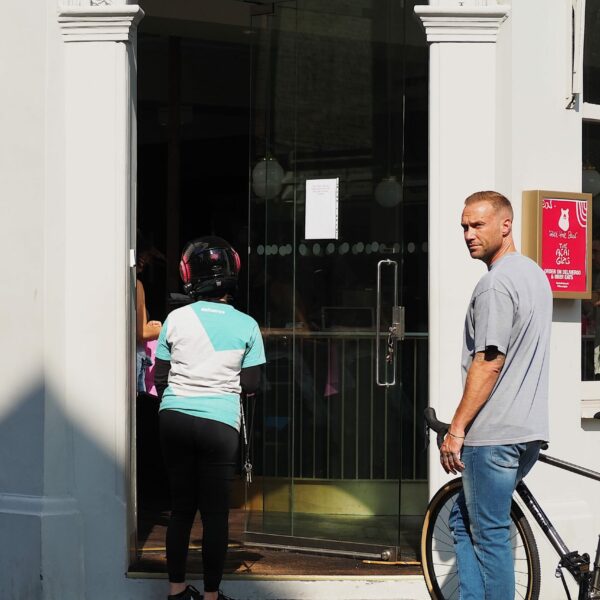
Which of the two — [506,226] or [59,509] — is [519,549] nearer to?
[506,226]

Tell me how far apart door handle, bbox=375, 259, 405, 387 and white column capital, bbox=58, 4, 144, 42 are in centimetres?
182

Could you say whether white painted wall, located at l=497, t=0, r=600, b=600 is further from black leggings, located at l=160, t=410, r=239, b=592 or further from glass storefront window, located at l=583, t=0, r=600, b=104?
black leggings, located at l=160, t=410, r=239, b=592

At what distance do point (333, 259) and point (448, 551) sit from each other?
177 cm

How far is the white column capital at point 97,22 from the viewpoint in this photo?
6004mm

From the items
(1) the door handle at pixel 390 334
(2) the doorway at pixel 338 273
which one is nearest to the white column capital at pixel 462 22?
(2) the doorway at pixel 338 273

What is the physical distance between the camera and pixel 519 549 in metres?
5.09

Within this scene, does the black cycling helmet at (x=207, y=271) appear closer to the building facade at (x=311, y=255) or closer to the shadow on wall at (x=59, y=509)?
the building facade at (x=311, y=255)

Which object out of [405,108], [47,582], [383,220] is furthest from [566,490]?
[47,582]

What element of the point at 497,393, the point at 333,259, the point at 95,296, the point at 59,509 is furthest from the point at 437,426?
the point at 59,509

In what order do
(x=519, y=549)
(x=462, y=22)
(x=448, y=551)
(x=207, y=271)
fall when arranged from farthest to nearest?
(x=462, y=22), (x=448, y=551), (x=207, y=271), (x=519, y=549)

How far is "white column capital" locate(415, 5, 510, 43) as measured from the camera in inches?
234

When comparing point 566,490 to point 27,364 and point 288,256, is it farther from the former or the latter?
point 27,364

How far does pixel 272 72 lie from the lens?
682cm

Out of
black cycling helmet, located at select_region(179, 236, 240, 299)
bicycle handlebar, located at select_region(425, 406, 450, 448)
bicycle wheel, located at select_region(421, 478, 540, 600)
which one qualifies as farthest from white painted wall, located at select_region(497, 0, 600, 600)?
black cycling helmet, located at select_region(179, 236, 240, 299)
